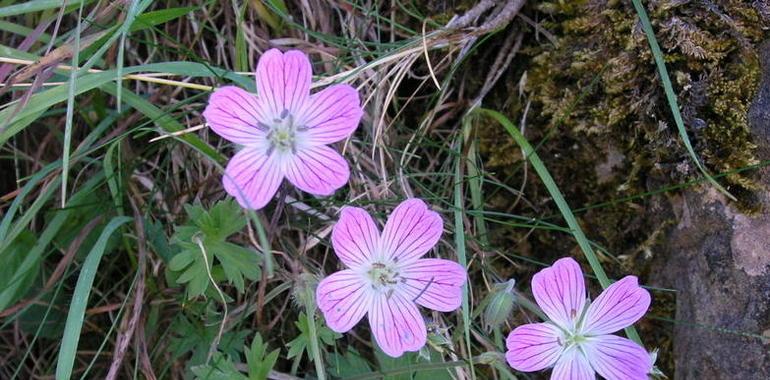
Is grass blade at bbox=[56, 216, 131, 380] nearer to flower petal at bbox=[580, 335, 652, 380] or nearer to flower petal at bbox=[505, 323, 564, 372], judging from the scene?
flower petal at bbox=[505, 323, 564, 372]

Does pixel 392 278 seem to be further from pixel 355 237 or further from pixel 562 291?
pixel 562 291

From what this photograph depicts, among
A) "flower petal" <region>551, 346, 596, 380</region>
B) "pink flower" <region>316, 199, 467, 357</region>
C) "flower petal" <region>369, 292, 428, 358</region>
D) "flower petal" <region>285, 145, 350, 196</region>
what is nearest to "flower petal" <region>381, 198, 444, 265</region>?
"pink flower" <region>316, 199, 467, 357</region>

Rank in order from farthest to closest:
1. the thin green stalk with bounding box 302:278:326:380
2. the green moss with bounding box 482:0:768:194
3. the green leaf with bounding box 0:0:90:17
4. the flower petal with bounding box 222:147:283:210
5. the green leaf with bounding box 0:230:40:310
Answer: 1. the green leaf with bounding box 0:230:40:310
2. the green moss with bounding box 482:0:768:194
3. the green leaf with bounding box 0:0:90:17
4. the thin green stalk with bounding box 302:278:326:380
5. the flower petal with bounding box 222:147:283:210

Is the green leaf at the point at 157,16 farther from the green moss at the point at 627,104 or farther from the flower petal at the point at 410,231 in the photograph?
the green moss at the point at 627,104

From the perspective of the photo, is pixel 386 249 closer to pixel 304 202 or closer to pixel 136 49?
pixel 304 202

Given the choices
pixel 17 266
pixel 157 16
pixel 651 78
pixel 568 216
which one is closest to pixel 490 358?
pixel 568 216

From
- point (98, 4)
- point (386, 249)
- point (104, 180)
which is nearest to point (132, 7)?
point (98, 4)
